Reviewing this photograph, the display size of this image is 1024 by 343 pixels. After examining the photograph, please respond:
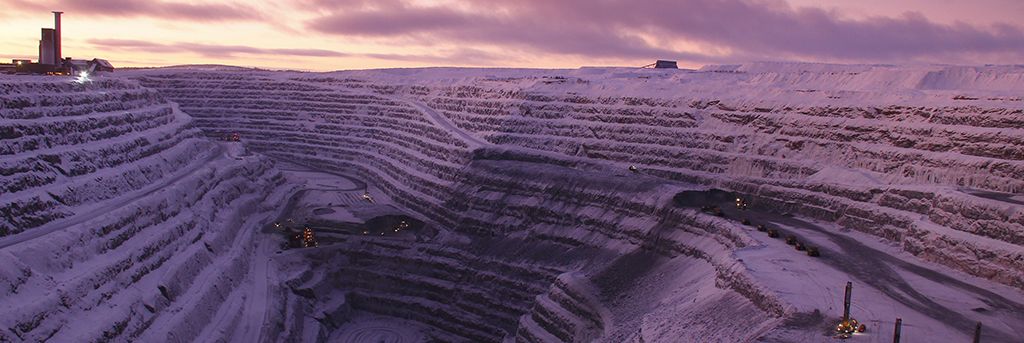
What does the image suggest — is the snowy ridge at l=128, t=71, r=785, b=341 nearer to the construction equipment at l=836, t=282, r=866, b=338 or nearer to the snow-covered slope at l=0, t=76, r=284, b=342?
the construction equipment at l=836, t=282, r=866, b=338

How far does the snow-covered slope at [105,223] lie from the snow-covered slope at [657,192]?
18.5ft

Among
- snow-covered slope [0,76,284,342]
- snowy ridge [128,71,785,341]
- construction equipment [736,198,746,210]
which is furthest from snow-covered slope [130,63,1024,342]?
snow-covered slope [0,76,284,342]

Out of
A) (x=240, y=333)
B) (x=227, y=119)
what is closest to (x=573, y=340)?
(x=240, y=333)

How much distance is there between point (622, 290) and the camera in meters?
36.4

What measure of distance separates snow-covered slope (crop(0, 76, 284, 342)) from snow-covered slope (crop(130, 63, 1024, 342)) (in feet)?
18.5

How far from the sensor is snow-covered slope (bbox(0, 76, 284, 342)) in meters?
29.7

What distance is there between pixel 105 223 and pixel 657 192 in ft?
85.2

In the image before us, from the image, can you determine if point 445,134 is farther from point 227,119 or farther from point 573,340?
→ point 227,119

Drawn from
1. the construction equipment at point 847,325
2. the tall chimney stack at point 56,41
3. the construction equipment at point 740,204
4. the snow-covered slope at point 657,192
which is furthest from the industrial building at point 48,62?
the construction equipment at point 847,325

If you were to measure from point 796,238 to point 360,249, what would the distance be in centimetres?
2755

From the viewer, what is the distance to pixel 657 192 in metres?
42.3

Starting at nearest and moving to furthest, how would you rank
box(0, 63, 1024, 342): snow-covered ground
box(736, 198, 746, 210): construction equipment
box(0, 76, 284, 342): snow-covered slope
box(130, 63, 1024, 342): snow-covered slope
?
box(0, 63, 1024, 342): snow-covered ground
box(0, 76, 284, 342): snow-covered slope
box(130, 63, 1024, 342): snow-covered slope
box(736, 198, 746, 210): construction equipment

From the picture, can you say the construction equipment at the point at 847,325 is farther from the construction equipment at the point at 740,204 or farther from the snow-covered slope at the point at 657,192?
the construction equipment at the point at 740,204

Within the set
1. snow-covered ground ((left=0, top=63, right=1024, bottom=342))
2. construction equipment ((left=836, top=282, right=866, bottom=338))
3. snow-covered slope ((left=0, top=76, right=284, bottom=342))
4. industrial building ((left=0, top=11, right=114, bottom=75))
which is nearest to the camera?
construction equipment ((left=836, top=282, right=866, bottom=338))
